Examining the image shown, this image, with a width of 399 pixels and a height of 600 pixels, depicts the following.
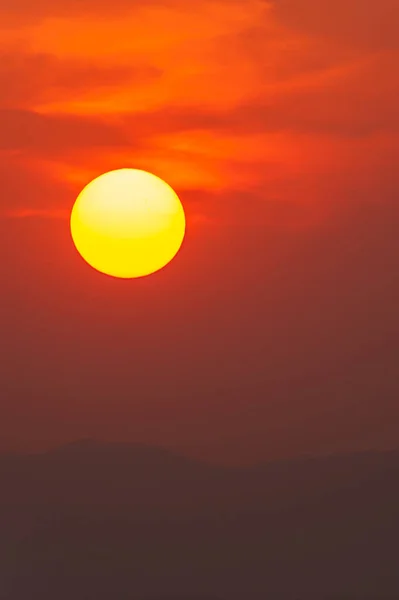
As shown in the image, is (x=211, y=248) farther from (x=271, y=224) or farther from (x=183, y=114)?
(x=183, y=114)

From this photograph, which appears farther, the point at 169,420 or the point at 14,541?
the point at 14,541

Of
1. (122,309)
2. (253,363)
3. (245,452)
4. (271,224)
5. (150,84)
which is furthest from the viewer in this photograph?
(245,452)

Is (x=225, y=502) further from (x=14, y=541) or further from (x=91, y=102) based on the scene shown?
(x=91, y=102)

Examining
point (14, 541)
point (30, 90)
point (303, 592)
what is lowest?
point (303, 592)

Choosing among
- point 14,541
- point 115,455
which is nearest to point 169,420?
point 115,455

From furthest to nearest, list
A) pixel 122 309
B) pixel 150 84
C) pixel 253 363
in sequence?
pixel 253 363, pixel 122 309, pixel 150 84

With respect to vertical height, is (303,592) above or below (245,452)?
below
